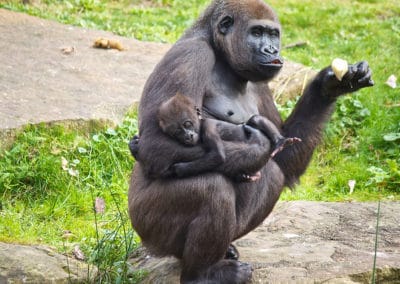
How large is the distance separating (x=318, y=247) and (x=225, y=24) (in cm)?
170

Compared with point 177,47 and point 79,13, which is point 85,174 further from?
point 79,13

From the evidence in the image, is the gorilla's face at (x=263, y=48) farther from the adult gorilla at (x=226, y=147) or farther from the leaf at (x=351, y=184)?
the leaf at (x=351, y=184)

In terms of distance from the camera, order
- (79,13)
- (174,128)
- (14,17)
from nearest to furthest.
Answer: (174,128) → (14,17) → (79,13)

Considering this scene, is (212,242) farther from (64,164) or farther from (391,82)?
(391,82)

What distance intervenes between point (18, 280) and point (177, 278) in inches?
40.2

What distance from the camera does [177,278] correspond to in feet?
16.9

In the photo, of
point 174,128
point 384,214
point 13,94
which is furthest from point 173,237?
point 13,94

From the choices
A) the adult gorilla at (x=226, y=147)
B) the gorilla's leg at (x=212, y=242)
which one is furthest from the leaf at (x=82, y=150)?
the gorilla's leg at (x=212, y=242)

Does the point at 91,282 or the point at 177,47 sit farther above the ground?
the point at 177,47

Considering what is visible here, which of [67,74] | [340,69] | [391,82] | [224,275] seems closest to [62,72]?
[67,74]

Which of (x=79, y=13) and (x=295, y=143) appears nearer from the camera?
(x=295, y=143)

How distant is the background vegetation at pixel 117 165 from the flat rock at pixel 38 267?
0.51 feet

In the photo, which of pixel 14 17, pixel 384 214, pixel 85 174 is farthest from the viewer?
pixel 14 17

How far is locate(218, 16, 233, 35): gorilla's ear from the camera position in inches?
210
